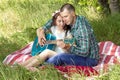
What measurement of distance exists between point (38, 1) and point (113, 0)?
6.80 feet

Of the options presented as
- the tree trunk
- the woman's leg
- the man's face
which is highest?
the man's face

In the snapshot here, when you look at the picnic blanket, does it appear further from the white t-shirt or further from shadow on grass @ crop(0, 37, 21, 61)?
the white t-shirt

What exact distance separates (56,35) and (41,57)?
60 cm

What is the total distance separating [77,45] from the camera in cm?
647

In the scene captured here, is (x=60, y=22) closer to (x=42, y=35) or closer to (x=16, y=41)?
(x=42, y=35)

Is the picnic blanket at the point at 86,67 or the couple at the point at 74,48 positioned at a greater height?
the couple at the point at 74,48

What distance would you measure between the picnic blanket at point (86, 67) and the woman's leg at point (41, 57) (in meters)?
0.38

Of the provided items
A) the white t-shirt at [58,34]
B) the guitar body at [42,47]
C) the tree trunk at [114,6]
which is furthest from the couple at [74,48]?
the tree trunk at [114,6]

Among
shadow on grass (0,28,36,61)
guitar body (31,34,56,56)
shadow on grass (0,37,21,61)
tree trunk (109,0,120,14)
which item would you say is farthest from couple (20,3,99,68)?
tree trunk (109,0,120,14)

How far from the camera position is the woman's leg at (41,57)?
258 inches

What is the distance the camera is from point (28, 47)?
Result: 782 centimetres

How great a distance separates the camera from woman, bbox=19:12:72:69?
657 cm

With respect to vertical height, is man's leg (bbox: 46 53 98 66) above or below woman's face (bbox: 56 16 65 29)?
below

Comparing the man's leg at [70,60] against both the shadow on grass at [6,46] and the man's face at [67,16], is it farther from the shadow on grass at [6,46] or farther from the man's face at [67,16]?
the shadow on grass at [6,46]
